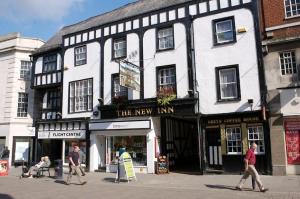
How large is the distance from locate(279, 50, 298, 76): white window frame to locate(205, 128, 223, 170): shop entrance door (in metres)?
4.54

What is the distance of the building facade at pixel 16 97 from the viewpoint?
2528cm

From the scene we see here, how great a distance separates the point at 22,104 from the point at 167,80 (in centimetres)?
1365

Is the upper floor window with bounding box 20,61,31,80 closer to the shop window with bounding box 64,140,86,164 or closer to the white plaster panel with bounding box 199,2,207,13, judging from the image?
the shop window with bounding box 64,140,86,164

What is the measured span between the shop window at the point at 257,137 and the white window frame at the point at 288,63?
9.98 ft

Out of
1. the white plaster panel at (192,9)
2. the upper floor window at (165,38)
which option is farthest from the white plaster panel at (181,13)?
the upper floor window at (165,38)

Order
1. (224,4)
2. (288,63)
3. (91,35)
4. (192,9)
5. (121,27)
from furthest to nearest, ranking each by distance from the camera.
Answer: (91,35) → (121,27) → (192,9) → (224,4) → (288,63)

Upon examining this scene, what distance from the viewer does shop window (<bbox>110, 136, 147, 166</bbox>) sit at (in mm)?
18922

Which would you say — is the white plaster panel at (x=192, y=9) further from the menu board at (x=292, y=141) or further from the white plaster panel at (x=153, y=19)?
the menu board at (x=292, y=141)

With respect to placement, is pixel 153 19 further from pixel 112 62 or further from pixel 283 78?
pixel 283 78

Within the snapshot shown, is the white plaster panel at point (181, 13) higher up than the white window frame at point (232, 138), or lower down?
higher up

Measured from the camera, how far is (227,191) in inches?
450

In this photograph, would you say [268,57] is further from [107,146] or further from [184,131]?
[107,146]

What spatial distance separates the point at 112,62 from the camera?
20.8m

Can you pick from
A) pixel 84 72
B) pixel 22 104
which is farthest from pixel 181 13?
pixel 22 104
